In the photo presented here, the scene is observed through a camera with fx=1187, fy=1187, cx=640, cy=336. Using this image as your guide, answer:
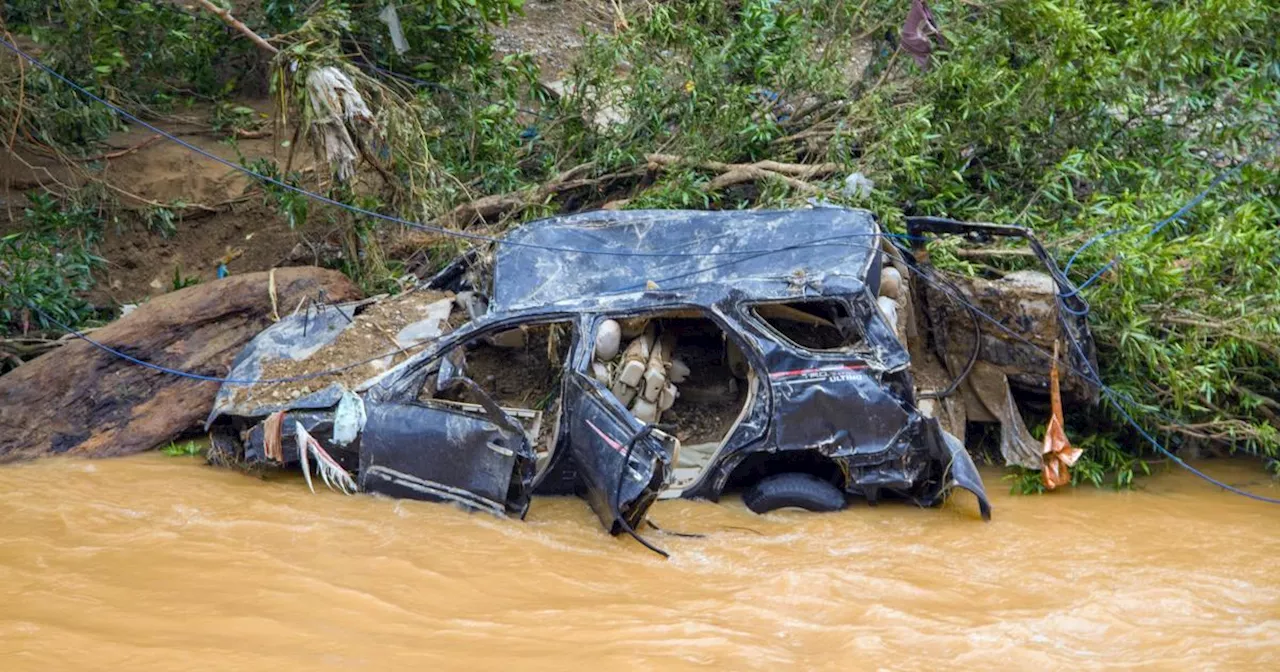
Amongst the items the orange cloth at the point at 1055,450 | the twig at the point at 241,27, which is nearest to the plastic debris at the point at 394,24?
the twig at the point at 241,27

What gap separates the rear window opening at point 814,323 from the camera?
22.7 ft

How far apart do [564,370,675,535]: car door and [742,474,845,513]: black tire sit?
2.49 feet

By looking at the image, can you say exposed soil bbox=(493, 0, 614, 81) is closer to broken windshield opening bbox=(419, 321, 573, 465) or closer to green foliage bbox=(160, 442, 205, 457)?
broken windshield opening bbox=(419, 321, 573, 465)

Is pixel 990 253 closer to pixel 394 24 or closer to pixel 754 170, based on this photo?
pixel 754 170

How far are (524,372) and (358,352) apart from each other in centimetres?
109

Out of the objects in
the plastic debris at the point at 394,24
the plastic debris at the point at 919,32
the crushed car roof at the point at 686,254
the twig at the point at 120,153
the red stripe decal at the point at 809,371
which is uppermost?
the plastic debris at the point at 919,32

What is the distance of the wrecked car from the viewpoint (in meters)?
6.69

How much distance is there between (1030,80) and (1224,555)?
3.98 metres

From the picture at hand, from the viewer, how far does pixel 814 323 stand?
24.4 feet

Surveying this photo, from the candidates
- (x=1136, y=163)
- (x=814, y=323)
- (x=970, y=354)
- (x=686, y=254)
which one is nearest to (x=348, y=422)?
(x=686, y=254)

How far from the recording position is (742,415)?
6.79m

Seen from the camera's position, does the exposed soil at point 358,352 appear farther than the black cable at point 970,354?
No

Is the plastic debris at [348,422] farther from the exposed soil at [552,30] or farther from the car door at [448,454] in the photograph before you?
the exposed soil at [552,30]

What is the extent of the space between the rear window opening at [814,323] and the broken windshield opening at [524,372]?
1277 millimetres
